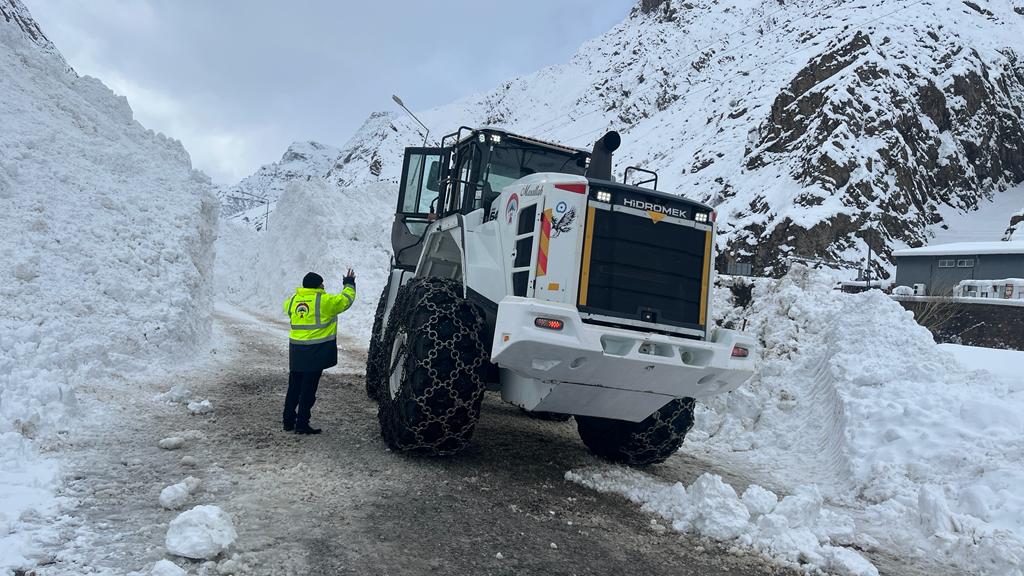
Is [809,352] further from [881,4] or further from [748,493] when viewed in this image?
[881,4]

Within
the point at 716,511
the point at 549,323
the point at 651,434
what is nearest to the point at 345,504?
the point at 549,323

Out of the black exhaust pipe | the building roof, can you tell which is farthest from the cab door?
the building roof

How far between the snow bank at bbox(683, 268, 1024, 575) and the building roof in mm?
28276

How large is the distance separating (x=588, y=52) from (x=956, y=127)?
76.4m

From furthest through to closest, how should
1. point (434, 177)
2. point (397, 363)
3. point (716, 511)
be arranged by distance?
point (434, 177) → point (397, 363) → point (716, 511)

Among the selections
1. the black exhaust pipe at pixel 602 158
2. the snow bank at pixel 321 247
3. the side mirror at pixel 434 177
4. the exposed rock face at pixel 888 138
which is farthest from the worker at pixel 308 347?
the exposed rock face at pixel 888 138

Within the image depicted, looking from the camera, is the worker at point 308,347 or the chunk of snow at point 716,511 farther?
the worker at point 308,347

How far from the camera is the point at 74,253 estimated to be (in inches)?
349

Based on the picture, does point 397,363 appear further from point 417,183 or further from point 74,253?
point 74,253

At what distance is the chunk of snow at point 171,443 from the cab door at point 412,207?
3.79 m

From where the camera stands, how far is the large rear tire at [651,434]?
5.81 metres

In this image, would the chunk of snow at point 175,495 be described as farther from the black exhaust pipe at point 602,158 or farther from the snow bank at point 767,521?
the black exhaust pipe at point 602,158

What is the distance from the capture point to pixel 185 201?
1218cm

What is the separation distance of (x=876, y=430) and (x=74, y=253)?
9726 mm
